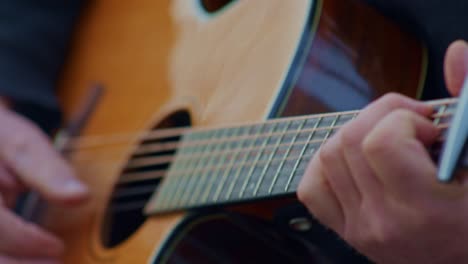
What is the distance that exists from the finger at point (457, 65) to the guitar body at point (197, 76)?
17cm

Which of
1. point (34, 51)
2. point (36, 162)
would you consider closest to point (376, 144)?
point (36, 162)

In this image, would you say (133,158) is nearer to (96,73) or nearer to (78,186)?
(78,186)

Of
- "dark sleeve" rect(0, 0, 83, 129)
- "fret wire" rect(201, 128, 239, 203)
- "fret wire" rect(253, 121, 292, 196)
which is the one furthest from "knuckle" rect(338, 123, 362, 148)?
"dark sleeve" rect(0, 0, 83, 129)

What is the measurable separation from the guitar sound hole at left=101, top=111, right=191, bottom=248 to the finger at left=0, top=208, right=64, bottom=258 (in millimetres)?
71

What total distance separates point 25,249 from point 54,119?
252 mm

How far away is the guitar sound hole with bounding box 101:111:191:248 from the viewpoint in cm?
84

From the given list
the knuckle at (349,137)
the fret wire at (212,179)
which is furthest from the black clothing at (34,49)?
the knuckle at (349,137)

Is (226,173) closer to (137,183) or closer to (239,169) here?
(239,169)

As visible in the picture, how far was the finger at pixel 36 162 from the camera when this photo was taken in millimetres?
906

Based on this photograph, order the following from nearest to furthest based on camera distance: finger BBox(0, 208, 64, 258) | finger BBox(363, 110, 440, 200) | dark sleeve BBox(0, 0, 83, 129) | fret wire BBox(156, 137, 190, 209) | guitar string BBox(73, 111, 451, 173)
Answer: finger BBox(363, 110, 440, 200), guitar string BBox(73, 111, 451, 173), fret wire BBox(156, 137, 190, 209), finger BBox(0, 208, 64, 258), dark sleeve BBox(0, 0, 83, 129)

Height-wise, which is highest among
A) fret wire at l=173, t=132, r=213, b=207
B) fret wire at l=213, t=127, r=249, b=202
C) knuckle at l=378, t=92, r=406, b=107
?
knuckle at l=378, t=92, r=406, b=107

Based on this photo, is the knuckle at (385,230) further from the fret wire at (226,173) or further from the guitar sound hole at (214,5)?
the guitar sound hole at (214,5)

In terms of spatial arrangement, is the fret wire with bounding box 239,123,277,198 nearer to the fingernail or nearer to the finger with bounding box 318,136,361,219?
the finger with bounding box 318,136,361,219

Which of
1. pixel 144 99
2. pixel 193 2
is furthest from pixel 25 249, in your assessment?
pixel 193 2
